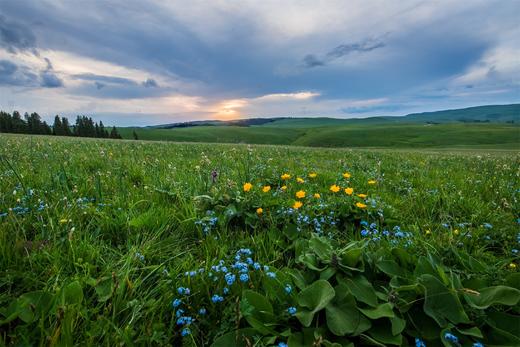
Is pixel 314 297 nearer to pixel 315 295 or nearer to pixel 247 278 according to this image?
pixel 315 295

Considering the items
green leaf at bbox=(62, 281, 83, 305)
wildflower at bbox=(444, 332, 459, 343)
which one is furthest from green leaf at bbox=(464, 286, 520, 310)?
green leaf at bbox=(62, 281, 83, 305)

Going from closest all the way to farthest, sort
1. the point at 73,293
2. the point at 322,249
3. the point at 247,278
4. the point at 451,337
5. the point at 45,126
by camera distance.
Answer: the point at 451,337 → the point at 73,293 → the point at 247,278 → the point at 322,249 → the point at 45,126

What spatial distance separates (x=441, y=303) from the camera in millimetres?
1602

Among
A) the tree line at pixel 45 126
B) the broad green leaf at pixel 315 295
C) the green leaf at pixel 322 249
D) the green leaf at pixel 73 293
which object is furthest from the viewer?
the tree line at pixel 45 126

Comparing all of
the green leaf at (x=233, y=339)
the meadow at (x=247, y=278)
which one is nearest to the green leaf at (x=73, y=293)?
the meadow at (x=247, y=278)

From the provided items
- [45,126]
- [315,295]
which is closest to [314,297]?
[315,295]

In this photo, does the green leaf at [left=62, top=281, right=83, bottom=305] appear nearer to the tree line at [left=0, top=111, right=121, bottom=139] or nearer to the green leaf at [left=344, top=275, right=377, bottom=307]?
the green leaf at [left=344, top=275, right=377, bottom=307]

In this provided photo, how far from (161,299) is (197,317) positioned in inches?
13.0

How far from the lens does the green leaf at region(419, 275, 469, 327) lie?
1544 millimetres

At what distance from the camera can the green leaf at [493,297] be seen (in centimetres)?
156

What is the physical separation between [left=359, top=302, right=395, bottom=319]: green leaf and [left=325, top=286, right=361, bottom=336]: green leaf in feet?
0.19

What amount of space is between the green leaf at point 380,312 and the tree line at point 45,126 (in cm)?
13224

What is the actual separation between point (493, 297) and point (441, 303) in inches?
12.8

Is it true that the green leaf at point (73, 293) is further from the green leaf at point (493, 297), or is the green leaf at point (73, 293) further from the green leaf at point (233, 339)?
the green leaf at point (493, 297)
